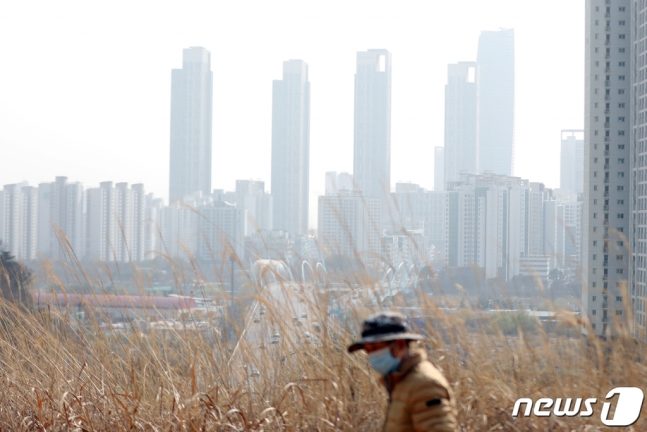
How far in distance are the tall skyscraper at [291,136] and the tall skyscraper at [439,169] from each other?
292 inches

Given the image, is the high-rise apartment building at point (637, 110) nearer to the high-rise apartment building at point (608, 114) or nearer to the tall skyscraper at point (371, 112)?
the high-rise apartment building at point (608, 114)

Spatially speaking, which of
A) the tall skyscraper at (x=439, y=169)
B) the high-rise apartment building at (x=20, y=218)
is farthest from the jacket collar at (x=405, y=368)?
the high-rise apartment building at (x=20, y=218)

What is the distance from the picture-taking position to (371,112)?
45156 mm

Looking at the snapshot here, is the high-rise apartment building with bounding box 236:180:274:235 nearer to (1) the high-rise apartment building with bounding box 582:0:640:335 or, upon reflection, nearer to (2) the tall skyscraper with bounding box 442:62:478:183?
(2) the tall skyscraper with bounding box 442:62:478:183

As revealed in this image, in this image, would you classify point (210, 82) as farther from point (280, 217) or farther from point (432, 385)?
point (432, 385)

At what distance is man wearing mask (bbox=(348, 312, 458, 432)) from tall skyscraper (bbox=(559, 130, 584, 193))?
84.4 feet

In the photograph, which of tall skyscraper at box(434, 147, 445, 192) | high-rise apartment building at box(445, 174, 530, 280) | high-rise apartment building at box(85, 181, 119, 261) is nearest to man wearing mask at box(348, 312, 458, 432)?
high-rise apartment building at box(445, 174, 530, 280)

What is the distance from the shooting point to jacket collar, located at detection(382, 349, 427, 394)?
4.02ft

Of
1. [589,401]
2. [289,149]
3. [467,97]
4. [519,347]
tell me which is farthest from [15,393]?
[467,97]

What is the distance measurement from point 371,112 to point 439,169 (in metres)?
12.5

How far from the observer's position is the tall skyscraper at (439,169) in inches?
1119

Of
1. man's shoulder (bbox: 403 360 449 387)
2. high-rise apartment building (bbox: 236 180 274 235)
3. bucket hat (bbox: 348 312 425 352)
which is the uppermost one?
high-rise apartment building (bbox: 236 180 274 235)

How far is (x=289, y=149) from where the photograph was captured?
1842 inches

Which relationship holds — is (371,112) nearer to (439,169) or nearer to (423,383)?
(439,169)
